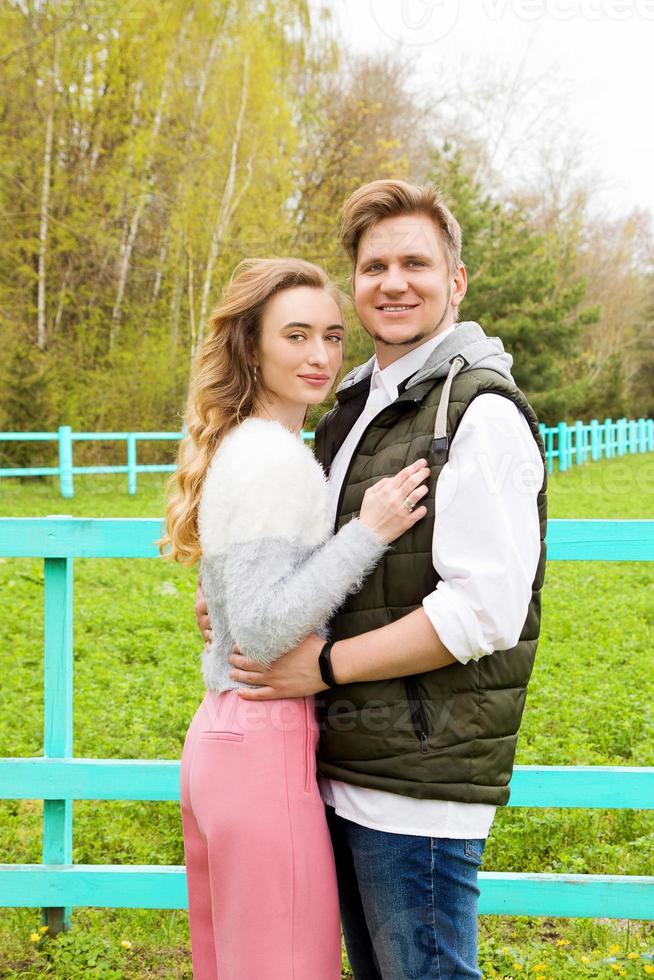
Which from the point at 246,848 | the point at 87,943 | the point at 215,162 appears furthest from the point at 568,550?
the point at 215,162

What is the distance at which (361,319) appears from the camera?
1929mm

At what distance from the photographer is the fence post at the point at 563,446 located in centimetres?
2336

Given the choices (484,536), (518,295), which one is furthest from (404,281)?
(518,295)

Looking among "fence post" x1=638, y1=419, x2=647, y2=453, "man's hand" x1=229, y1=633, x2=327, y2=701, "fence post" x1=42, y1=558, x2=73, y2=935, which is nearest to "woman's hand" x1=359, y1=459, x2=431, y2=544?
"man's hand" x1=229, y1=633, x2=327, y2=701

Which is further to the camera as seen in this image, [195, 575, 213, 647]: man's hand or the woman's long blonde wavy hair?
[195, 575, 213, 647]: man's hand

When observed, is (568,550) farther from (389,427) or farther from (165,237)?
(165,237)

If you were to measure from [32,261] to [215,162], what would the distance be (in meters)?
4.69

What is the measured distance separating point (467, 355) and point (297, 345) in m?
0.40

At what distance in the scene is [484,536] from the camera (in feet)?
5.08

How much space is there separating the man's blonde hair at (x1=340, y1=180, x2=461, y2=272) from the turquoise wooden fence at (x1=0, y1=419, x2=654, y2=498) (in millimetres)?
3174

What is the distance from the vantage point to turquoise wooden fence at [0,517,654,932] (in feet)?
8.86

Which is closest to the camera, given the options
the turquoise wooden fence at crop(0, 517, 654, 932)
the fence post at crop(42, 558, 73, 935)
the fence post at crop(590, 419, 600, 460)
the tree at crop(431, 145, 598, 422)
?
the turquoise wooden fence at crop(0, 517, 654, 932)

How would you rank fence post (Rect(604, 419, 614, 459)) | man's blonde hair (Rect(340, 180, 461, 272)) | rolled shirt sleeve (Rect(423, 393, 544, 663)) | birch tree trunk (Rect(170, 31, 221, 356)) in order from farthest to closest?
fence post (Rect(604, 419, 614, 459)) → birch tree trunk (Rect(170, 31, 221, 356)) → man's blonde hair (Rect(340, 180, 461, 272)) → rolled shirt sleeve (Rect(423, 393, 544, 663))

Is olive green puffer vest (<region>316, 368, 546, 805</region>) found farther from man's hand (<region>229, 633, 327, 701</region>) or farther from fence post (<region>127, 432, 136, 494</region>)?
fence post (<region>127, 432, 136, 494</region>)
